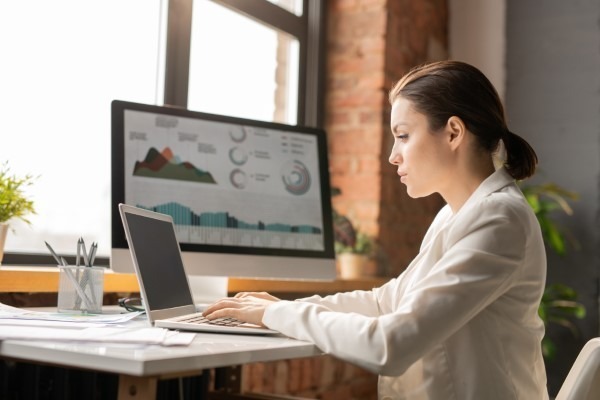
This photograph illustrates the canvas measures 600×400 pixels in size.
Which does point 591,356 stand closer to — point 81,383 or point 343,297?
point 343,297

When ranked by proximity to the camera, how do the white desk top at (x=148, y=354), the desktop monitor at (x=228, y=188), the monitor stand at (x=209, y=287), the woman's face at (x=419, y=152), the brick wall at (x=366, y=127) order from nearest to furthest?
1. the white desk top at (x=148, y=354)
2. the woman's face at (x=419, y=152)
3. the desktop monitor at (x=228, y=188)
4. the monitor stand at (x=209, y=287)
5. the brick wall at (x=366, y=127)

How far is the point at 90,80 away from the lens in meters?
2.59

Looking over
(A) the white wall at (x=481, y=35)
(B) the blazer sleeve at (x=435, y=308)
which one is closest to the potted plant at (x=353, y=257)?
(A) the white wall at (x=481, y=35)

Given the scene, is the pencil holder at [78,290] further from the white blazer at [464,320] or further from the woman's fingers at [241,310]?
the white blazer at [464,320]

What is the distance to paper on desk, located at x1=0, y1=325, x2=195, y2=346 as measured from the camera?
1.25m

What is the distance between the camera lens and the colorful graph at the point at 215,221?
2088mm

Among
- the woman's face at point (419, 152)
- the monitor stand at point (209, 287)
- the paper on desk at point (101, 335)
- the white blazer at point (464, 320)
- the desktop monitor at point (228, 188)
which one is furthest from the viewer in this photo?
the monitor stand at point (209, 287)

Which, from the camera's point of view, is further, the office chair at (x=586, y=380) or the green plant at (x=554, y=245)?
the green plant at (x=554, y=245)

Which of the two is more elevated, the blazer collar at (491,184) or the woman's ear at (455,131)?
the woman's ear at (455,131)

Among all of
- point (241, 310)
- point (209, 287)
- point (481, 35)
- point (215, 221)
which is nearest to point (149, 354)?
point (241, 310)

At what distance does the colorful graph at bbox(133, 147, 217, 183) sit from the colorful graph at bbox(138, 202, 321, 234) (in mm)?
80

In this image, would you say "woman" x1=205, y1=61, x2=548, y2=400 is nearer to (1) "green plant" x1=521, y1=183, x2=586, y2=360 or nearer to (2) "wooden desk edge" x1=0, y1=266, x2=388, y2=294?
(2) "wooden desk edge" x1=0, y1=266, x2=388, y2=294

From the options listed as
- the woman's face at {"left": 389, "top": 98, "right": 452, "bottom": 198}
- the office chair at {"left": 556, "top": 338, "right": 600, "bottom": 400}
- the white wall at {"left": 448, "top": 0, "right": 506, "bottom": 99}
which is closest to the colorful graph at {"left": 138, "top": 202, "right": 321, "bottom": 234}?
the woman's face at {"left": 389, "top": 98, "right": 452, "bottom": 198}

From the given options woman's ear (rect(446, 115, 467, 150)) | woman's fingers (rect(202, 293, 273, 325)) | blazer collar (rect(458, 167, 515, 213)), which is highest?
woman's ear (rect(446, 115, 467, 150))
